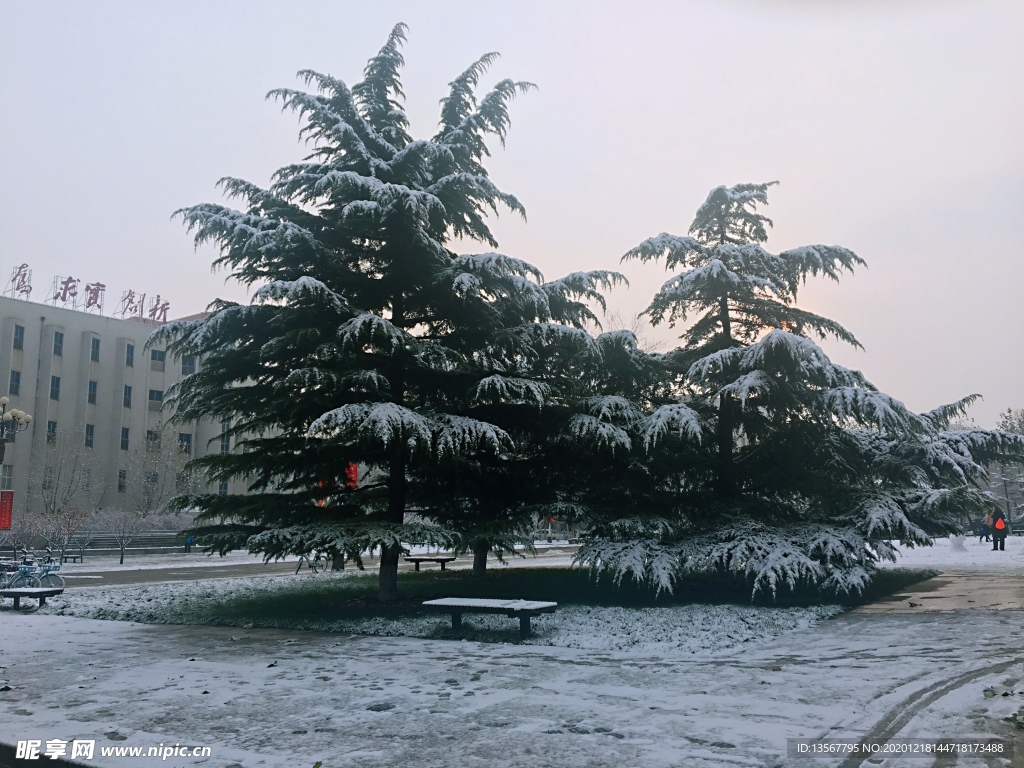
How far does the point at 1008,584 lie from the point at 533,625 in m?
11.4

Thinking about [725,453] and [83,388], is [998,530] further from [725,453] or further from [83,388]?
[83,388]

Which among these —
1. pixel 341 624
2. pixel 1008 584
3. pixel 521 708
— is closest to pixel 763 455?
pixel 1008 584

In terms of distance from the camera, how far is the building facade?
55344 mm

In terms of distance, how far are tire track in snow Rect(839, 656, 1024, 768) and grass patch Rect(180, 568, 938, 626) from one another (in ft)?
17.6

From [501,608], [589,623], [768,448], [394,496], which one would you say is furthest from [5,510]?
[768,448]

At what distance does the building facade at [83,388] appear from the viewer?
55344 mm

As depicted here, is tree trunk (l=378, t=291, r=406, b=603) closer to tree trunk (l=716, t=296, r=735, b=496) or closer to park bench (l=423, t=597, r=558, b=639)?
park bench (l=423, t=597, r=558, b=639)

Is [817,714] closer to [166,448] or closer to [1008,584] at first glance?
[1008,584]

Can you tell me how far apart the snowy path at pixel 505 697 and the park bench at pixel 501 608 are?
2.00 feet

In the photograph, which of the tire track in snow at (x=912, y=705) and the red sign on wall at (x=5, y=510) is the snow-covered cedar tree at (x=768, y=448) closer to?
the tire track in snow at (x=912, y=705)

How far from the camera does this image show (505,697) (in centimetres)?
686

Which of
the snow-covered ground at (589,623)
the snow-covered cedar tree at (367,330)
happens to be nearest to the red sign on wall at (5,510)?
the snow-covered ground at (589,623)

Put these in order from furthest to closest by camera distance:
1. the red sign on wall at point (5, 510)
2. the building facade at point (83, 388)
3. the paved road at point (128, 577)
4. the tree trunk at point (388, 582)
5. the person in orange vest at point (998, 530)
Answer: the building facade at point (83, 388)
the red sign on wall at point (5, 510)
the person in orange vest at point (998, 530)
the paved road at point (128, 577)
the tree trunk at point (388, 582)

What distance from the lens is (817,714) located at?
6.05 m
